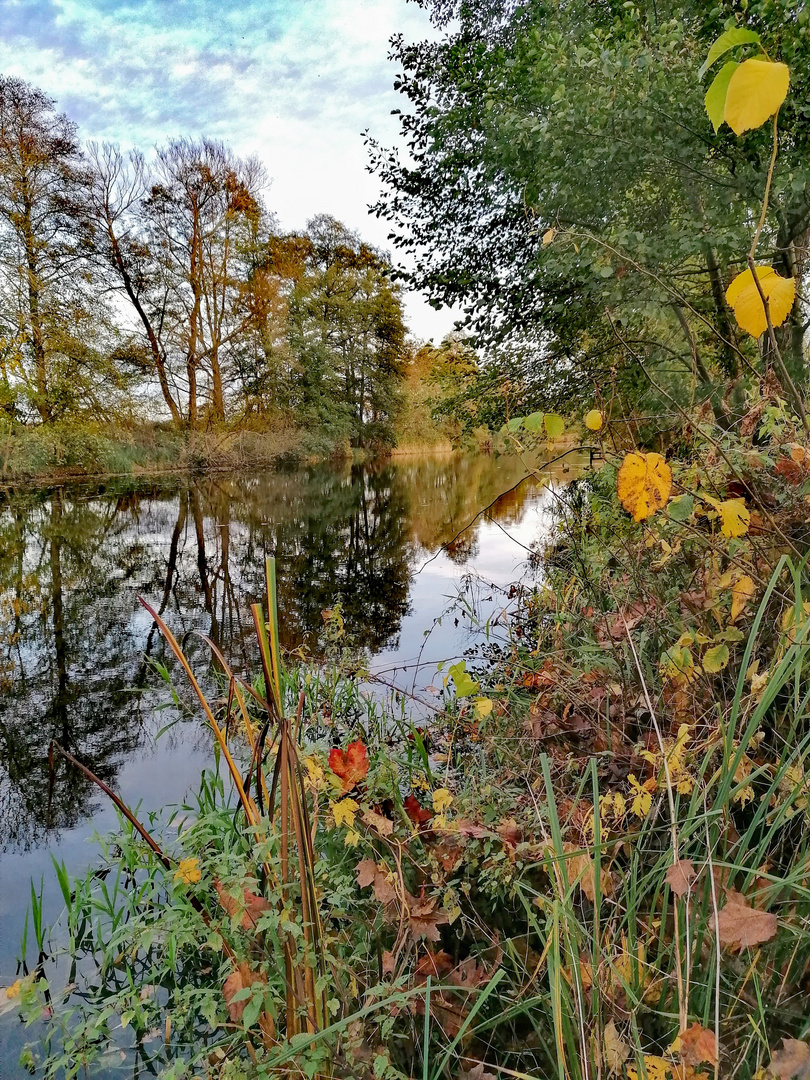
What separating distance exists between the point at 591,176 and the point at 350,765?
493 cm

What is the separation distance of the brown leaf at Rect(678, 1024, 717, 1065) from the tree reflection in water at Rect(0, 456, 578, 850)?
A: 9.95 ft

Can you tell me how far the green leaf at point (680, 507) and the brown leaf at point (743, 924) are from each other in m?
0.77

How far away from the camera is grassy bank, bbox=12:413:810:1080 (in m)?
1.00

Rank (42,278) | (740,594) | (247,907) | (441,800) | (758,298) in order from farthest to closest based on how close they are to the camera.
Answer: (42,278)
(441,800)
(740,594)
(247,907)
(758,298)

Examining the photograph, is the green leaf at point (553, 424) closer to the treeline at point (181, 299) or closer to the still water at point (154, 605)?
the still water at point (154, 605)

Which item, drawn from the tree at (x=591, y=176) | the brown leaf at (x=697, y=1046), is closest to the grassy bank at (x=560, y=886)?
the brown leaf at (x=697, y=1046)

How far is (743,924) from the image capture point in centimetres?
95

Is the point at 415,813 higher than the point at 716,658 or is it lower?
lower

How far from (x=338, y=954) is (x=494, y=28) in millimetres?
9032

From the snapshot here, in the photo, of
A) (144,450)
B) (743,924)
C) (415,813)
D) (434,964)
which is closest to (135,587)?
(415,813)

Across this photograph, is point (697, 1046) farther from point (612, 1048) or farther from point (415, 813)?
point (415, 813)

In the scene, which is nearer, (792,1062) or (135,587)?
(792,1062)

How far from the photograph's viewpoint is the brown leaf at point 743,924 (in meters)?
0.91

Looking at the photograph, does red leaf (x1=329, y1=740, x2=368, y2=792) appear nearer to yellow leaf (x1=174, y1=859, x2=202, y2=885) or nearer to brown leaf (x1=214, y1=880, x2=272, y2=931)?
brown leaf (x1=214, y1=880, x2=272, y2=931)
